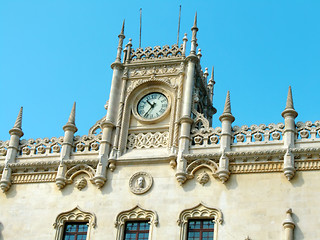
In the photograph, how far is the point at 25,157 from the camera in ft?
112

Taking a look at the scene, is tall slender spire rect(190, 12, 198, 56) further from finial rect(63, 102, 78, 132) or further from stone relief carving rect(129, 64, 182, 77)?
finial rect(63, 102, 78, 132)

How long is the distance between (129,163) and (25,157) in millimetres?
4381

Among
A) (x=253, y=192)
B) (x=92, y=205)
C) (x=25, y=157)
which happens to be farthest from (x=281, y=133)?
(x=25, y=157)

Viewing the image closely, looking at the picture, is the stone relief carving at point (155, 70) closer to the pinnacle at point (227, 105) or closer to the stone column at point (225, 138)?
the pinnacle at point (227, 105)

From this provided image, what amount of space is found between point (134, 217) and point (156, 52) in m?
7.48

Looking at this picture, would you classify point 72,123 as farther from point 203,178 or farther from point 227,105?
point 227,105

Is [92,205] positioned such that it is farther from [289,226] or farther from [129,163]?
[289,226]

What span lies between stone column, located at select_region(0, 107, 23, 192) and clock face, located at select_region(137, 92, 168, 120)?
4952 mm

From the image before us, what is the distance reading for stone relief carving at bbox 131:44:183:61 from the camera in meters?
35.0

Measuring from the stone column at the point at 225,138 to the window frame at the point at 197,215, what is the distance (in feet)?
4.02

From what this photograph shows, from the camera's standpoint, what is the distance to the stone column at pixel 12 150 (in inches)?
1316

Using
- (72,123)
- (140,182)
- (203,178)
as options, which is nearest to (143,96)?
(72,123)

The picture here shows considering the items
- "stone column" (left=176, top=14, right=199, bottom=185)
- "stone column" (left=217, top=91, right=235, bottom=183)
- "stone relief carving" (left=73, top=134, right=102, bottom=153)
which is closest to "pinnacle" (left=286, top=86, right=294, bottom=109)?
"stone column" (left=217, top=91, right=235, bottom=183)

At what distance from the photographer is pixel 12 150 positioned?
34156 mm
